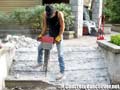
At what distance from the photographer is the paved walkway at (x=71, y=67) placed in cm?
941

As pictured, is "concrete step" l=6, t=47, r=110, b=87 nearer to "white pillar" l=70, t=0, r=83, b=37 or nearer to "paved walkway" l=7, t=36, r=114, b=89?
"paved walkway" l=7, t=36, r=114, b=89

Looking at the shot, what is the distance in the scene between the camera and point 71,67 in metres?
10.0

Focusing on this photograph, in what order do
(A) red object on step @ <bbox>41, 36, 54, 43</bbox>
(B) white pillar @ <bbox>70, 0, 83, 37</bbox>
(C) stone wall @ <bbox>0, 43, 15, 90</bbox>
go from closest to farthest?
(C) stone wall @ <bbox>0, 43, 15, 90</bbox>, (A) red object on step @ <bbox>41, 36, 54, 43</bbox>, (B) white pillar @ <bbox>70, 0, 83, 37</bbox>

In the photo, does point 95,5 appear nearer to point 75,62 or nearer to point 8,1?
point 8,1

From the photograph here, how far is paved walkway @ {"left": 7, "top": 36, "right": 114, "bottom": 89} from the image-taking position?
9.41 meters

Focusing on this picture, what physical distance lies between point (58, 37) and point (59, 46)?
0.28 meters

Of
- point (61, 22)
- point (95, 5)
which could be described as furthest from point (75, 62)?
point (95, 5)

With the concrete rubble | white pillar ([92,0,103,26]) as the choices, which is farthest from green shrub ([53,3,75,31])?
the concrete rubble

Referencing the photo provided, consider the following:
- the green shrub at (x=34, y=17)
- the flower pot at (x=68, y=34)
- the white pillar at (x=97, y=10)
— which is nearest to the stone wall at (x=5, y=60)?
the green shrub at (x=34, y=17)

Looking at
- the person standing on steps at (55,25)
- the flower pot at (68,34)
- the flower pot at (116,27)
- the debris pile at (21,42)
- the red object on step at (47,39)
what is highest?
the person standing on steps at (55,25)

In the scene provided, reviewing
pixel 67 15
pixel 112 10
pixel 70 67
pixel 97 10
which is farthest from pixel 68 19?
pixel 112 10

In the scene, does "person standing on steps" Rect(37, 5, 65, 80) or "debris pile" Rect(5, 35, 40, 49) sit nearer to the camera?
"person standing on steps" Rect(37, 5, 65, 80)

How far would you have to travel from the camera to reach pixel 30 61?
33.9 feet

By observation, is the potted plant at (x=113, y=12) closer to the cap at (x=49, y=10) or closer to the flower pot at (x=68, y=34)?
the flower pot at (x=68, y=34)
